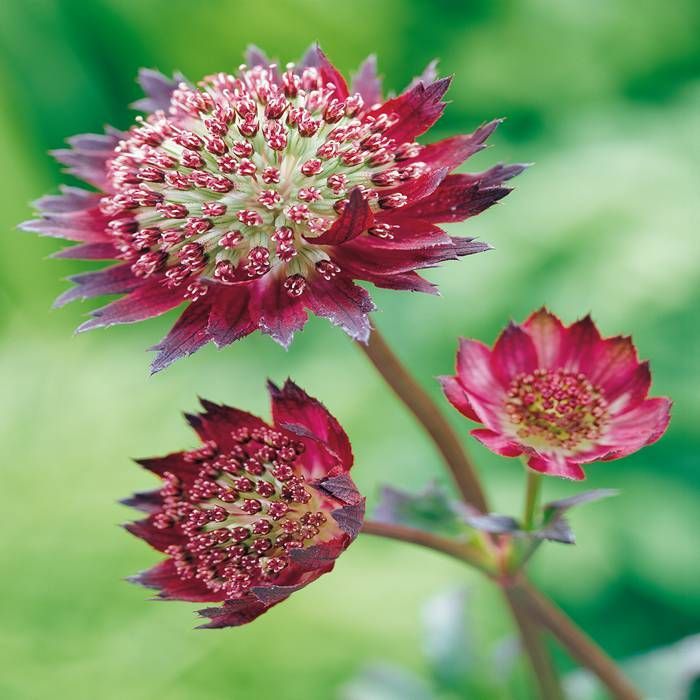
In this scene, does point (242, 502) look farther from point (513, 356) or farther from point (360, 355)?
point (360, 355)

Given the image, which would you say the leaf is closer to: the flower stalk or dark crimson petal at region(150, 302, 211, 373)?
the flower stalk

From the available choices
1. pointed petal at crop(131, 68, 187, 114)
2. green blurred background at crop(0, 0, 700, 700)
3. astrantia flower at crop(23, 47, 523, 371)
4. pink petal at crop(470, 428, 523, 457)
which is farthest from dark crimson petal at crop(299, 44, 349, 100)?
green blurred background at crop(0, 0, 700, 700)

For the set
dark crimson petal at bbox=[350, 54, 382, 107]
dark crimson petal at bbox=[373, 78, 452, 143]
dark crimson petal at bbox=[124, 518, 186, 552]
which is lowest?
dark crimson petal at bbox=[124, 518, 186, 552]

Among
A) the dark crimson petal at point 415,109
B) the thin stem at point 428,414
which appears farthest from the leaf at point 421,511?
the dark crimson petal at point 415,109

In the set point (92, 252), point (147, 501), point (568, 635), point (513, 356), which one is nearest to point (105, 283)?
point (92, 252)

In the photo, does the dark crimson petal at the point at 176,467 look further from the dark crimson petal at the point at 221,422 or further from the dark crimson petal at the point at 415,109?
the dark crimson petal at the point at 415,109

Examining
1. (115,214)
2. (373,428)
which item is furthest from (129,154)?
(373,428)

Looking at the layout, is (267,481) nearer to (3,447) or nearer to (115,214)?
(115,214)
